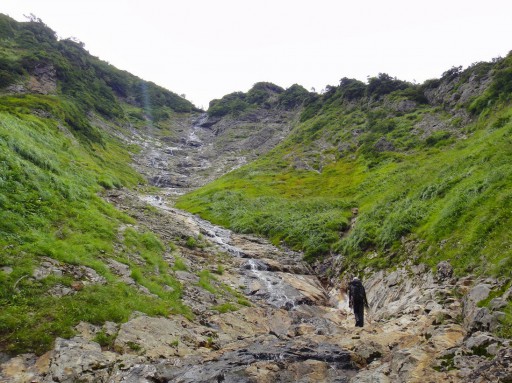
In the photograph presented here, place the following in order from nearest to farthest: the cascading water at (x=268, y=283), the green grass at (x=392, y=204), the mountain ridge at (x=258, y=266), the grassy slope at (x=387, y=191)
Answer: the mountain ridge at (x=258, y=266), the green grass at (x=392, y=204), the grassy slope at (x=387, y=191), the cascading water at (x=268, y=283)

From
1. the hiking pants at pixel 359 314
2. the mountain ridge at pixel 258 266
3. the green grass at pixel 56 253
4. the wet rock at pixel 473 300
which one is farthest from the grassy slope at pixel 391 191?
the green grass at pixel 56 253

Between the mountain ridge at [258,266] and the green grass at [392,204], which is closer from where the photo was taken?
the mountain ridge at [258,266]

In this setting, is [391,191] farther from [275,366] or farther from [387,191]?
[275,366]

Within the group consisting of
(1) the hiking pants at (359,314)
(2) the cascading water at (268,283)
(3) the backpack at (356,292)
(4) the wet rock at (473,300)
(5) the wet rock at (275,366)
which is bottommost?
(2) the cascading water at (268,283)

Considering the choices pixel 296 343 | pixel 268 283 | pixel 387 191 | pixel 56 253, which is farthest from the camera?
pixel 387 191

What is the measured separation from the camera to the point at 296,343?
49.5 ft

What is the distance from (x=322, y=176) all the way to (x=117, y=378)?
Answer: 68427mm

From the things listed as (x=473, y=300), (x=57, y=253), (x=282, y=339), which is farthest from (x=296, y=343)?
(x=57, y=253)

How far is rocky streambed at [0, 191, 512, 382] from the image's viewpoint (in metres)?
11.6

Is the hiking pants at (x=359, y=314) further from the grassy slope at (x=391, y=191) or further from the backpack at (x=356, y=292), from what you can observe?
the grassy slope at (x=391, y=191)

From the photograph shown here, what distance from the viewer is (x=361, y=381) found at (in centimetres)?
1169

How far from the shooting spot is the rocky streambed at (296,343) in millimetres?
11594

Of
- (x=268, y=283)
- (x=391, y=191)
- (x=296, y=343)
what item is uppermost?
(x=391, y=191)

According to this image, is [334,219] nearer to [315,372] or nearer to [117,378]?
[315,372]
